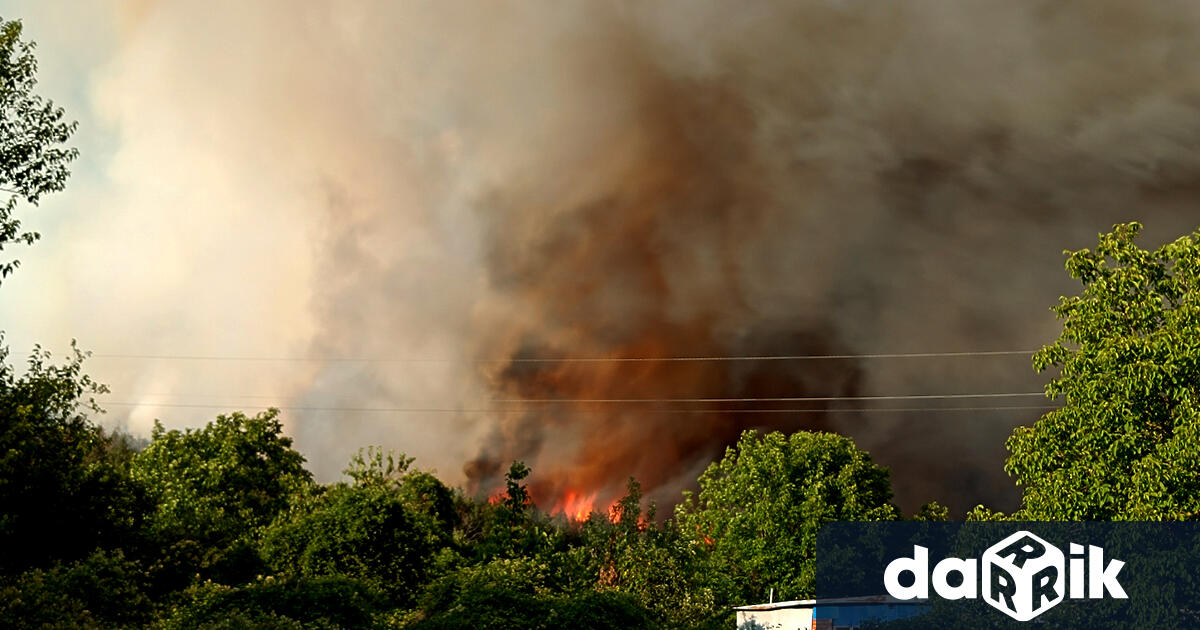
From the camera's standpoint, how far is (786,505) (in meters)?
62.3

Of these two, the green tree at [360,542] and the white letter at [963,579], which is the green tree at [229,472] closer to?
the green tree at [360,542]

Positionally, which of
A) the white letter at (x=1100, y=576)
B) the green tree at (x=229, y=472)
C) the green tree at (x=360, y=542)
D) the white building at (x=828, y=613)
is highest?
the green tree at (x=229, y=472)

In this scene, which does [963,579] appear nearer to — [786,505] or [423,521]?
[423,521]

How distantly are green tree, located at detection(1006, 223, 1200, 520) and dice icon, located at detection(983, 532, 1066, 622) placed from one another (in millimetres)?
905

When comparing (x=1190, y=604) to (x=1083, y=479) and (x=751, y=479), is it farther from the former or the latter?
(x=751, y=479)

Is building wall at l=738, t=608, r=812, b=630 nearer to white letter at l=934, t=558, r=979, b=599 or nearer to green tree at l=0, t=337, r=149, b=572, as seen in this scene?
white letter at l=934, t=558, r=979, b=599

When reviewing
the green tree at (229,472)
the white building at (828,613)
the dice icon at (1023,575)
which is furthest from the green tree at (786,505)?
the dice icon at (1023,575)

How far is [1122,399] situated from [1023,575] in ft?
18.0

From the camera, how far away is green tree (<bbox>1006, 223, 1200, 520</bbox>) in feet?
88.9

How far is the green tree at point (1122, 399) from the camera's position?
27.1 meters

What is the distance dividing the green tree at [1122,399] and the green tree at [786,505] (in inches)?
1253

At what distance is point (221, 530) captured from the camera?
1629 inches

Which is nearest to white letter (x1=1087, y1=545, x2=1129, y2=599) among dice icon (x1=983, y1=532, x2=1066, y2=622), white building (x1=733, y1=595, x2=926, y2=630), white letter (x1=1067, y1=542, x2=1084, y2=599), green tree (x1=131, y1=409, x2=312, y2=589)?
white letter (x1=1067, y1=542, x2=1084, y2=599)

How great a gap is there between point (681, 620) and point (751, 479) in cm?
Result: 2706
